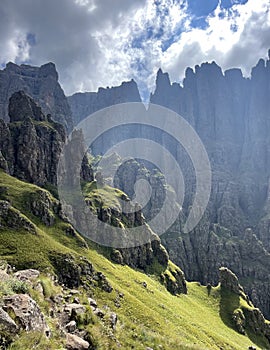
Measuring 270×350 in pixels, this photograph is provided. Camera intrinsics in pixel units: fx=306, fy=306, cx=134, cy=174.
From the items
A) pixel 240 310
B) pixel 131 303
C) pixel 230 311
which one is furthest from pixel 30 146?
pixel 240 310

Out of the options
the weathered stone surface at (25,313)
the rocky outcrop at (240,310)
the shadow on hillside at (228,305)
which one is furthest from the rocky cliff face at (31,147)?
the weathered stone surface at (25,313)

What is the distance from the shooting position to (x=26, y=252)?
72.5 m

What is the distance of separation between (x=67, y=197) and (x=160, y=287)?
56.2 metres

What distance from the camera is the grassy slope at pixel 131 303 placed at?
2202 cm

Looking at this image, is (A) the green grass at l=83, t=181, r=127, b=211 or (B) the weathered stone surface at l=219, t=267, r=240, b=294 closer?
(A) the green grass at l=83, t=181, r=127, b=211

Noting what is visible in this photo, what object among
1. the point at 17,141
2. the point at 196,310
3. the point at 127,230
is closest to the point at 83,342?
the point at 196,310

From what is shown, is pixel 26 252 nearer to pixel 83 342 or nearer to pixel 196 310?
pixel 83 342

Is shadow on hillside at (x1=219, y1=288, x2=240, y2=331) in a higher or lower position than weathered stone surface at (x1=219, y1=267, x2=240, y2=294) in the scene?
lower

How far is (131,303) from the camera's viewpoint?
74562mm

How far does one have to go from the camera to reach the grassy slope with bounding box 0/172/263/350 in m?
22.0

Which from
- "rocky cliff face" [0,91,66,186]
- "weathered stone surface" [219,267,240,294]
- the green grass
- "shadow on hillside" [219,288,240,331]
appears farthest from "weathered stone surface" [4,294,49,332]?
"weathered stone surface" [219,267,240,294]

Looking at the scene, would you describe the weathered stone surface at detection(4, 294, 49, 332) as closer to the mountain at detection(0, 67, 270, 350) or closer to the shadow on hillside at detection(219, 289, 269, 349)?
the mountain at detection(0, 67, 270, 350)

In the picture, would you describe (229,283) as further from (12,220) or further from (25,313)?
(25,313)

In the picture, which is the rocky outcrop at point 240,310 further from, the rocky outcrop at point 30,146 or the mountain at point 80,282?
the rocky outcrop at point 30,146
